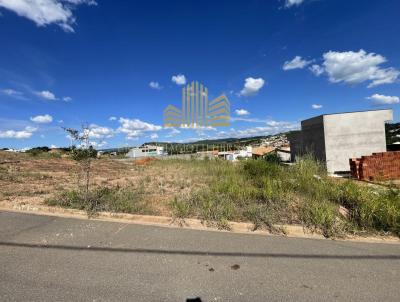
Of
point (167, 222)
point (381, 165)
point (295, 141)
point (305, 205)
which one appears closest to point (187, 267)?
point (167, 222)

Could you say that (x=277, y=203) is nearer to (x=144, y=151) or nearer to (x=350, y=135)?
(x=350, y=135)

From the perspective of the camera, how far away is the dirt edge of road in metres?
4.21

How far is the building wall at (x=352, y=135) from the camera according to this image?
49.7 feet

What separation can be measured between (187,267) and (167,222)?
6.12 ft

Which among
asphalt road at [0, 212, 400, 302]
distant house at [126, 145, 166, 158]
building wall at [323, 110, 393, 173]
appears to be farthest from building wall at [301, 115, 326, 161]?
distant house at [126, 145, 166, 158]

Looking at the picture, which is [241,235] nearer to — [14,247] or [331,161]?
[14,247]

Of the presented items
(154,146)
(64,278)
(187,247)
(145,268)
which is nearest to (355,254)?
(187,247)

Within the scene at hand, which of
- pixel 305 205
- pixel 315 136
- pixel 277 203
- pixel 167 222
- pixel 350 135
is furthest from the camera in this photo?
pixel 315 136

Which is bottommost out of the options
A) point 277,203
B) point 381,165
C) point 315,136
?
point 277,203

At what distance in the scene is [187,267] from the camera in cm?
334

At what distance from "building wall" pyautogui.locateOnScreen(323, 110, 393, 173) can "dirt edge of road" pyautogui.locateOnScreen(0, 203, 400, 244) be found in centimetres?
1211

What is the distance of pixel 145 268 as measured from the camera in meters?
3.33

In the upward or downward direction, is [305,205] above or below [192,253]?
above

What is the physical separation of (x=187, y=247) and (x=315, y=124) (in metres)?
15.3
